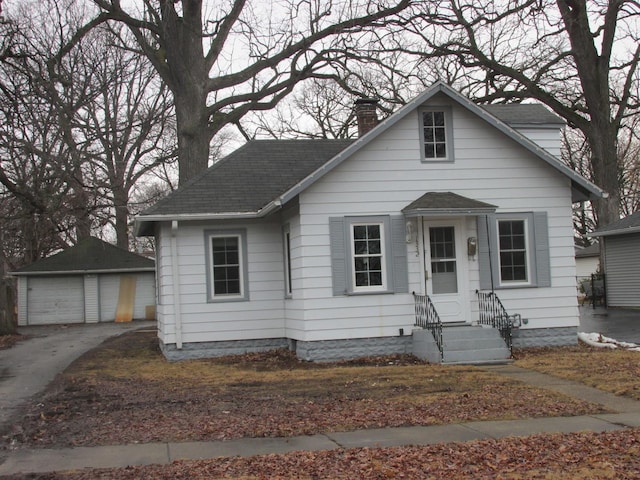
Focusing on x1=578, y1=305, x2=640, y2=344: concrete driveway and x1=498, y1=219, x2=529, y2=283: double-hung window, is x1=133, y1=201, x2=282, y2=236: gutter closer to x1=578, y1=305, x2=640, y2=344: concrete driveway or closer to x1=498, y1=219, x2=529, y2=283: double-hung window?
x1=498, y1=219, x2=529, y2=283: double-hung window

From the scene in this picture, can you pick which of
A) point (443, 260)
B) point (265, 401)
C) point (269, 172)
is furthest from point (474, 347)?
point (269, 172)

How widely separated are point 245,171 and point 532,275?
733cm

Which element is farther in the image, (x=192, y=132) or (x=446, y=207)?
(x=192, y=132)

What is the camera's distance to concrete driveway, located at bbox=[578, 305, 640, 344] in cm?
1900

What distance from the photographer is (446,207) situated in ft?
49.1

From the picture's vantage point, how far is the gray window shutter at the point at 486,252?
15906 millimetres

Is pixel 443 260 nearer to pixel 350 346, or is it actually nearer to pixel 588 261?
pixel 350 346

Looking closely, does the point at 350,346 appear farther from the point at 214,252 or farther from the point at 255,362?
the point at 214,252

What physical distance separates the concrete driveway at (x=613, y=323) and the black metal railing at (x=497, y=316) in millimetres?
3710

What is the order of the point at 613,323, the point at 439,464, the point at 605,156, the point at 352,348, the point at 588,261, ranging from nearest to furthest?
1. the point at 439,464
2. the point at 352,348
3. the point at 613,323
4. the point at 605,156
5. the point at 588,261

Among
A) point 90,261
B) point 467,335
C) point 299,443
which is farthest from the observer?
point 90,261

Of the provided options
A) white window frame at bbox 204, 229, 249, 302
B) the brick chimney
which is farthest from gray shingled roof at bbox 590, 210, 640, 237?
white window frame at bbox 204, 229, 249, 302

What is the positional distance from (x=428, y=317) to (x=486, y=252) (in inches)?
80.3

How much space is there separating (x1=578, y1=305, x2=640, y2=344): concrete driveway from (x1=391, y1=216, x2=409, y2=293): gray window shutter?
5804 mm
